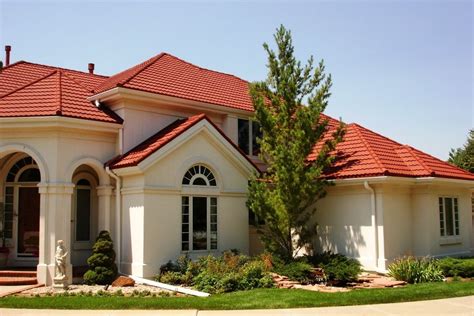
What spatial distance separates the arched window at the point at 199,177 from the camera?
17281 mm

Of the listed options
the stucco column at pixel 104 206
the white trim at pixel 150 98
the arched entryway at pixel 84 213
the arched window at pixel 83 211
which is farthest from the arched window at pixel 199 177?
the arched window at pixel 83 211

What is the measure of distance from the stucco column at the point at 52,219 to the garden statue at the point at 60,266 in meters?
0.77

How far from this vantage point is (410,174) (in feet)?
57.9

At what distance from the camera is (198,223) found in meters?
17.3

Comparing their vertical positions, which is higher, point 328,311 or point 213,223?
point 213,223

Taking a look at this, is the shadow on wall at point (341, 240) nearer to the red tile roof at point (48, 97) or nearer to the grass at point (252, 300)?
the grass at point (252, 300)

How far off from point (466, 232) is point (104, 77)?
16222 millimetres

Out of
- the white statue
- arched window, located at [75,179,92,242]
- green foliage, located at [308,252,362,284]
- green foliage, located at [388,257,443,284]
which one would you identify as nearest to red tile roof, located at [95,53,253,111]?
arched window, located at [75,179,92,242]

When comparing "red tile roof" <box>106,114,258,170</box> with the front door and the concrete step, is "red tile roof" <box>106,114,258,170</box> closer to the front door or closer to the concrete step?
the front door

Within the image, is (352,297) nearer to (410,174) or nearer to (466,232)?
(410,174)

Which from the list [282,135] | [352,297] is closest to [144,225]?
[282,135]

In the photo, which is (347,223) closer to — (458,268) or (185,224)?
(458,268)

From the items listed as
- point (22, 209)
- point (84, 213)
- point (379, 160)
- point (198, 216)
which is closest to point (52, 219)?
point (84, 213)

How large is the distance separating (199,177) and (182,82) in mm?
4663
